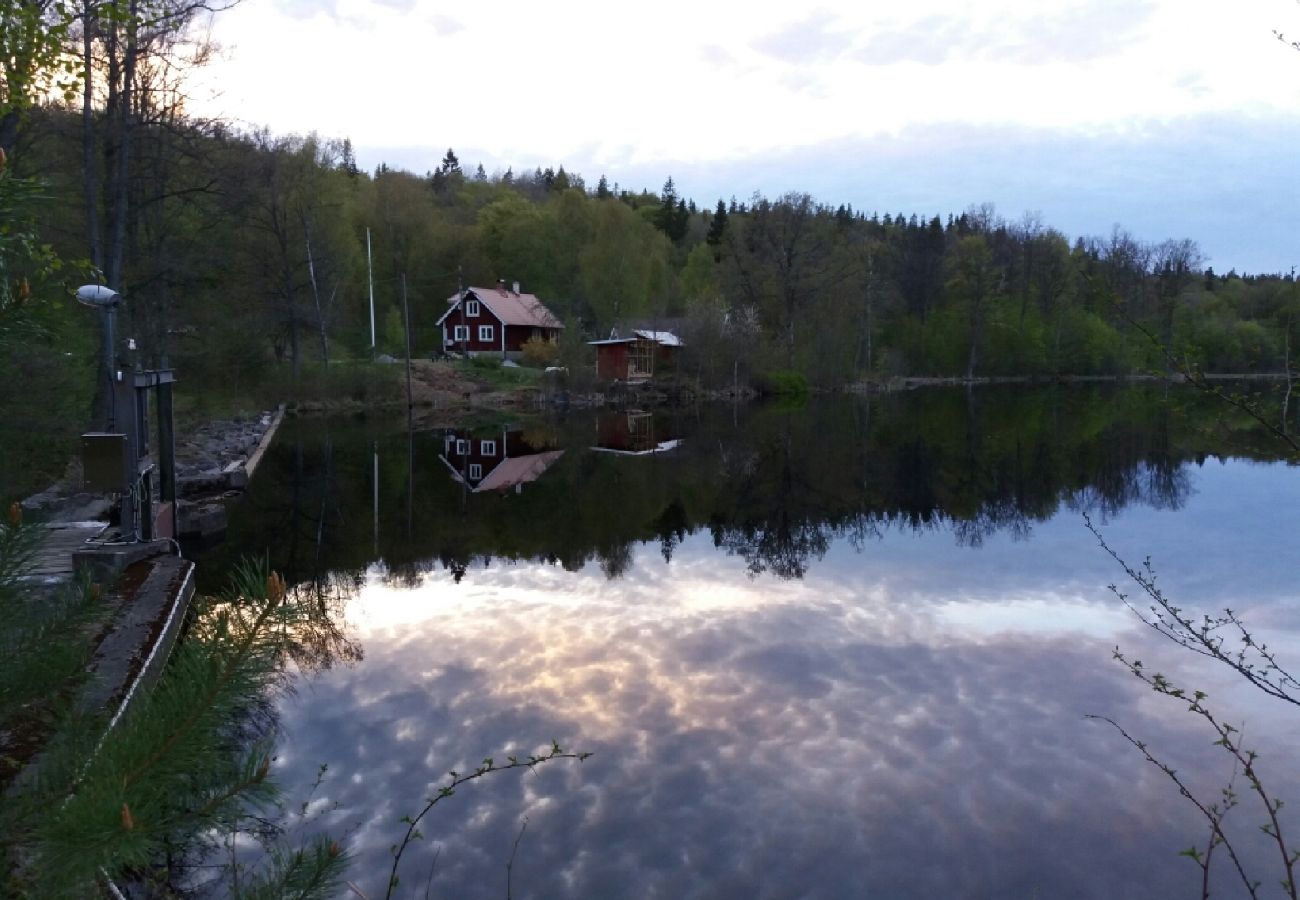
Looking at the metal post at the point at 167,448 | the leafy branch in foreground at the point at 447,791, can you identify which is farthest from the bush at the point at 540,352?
the leafy branch in foreground at the point at 447,791

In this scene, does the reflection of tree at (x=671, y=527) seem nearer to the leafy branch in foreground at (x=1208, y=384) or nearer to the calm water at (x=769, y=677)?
the calm water at (x=769, y=677)

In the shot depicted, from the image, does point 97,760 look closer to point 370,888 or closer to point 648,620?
point 370,888

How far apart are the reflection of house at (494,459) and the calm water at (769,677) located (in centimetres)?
69

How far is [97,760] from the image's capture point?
1637 millimetres

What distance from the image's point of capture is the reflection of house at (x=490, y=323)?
181 ft

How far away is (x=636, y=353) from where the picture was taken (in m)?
50.5

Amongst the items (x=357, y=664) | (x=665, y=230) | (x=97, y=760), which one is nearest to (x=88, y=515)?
(x=357, y=664)

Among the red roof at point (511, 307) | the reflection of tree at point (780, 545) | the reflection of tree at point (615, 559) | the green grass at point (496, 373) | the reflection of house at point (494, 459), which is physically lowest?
the reflection of house at point (494, 459)

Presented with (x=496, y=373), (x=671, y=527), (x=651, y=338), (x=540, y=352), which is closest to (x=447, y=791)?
(x=671, y=527)

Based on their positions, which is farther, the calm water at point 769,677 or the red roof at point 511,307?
the red roof at point 511,307

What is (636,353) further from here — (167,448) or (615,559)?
(167,448)

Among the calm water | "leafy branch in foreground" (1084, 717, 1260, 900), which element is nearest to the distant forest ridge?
the calm water

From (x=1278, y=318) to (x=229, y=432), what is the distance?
26.5m

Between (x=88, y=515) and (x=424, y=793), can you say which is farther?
(x=88, y=515)
